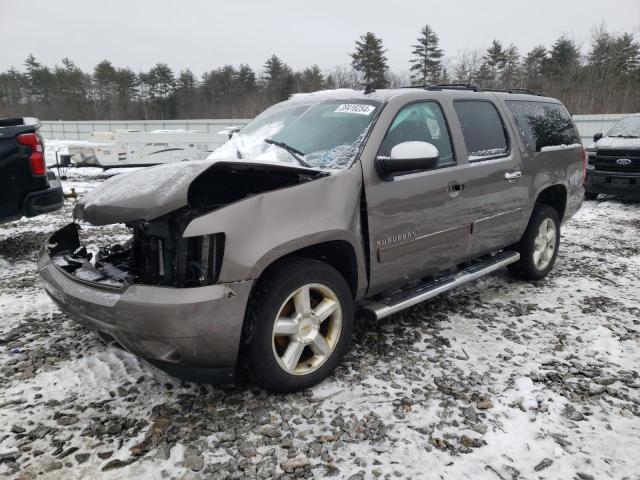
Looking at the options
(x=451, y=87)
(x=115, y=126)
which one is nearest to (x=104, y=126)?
(x=115, y=126)

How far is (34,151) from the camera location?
532 centimetres

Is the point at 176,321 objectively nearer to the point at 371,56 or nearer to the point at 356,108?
the point at 356,108

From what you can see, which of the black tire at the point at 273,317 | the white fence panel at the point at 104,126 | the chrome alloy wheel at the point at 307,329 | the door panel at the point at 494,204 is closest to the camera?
the black tire at the point at 273,317

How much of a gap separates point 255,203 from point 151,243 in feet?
2.27

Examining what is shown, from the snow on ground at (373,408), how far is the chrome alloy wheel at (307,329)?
0.72 feet

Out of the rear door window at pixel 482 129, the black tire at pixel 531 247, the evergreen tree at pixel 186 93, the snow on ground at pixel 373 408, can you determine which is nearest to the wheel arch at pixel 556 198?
the black tire at pixel 531 247

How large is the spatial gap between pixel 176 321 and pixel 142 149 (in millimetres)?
14719

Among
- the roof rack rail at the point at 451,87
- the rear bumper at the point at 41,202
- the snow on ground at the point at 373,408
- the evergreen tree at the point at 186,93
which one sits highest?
the evergreen tree at the point at 186,93

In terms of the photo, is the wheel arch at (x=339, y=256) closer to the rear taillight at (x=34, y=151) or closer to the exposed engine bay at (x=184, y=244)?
the exposed engine bay at (x=184, y=244)

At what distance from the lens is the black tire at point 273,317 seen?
256 cm

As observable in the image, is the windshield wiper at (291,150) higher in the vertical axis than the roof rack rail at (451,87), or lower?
lower

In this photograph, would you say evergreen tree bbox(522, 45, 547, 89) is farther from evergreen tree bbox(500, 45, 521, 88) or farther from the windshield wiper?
the windshield wiper

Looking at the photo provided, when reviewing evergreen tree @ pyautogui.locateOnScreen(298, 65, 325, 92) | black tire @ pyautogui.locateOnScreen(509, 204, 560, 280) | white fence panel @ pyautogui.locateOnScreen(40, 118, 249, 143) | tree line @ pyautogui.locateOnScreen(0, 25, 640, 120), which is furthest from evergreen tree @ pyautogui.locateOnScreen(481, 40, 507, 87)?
black tire @ pyautogui.locateOnScreen(509, 204, 560, 280)

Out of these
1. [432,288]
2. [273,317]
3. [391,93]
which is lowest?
[432,288]
